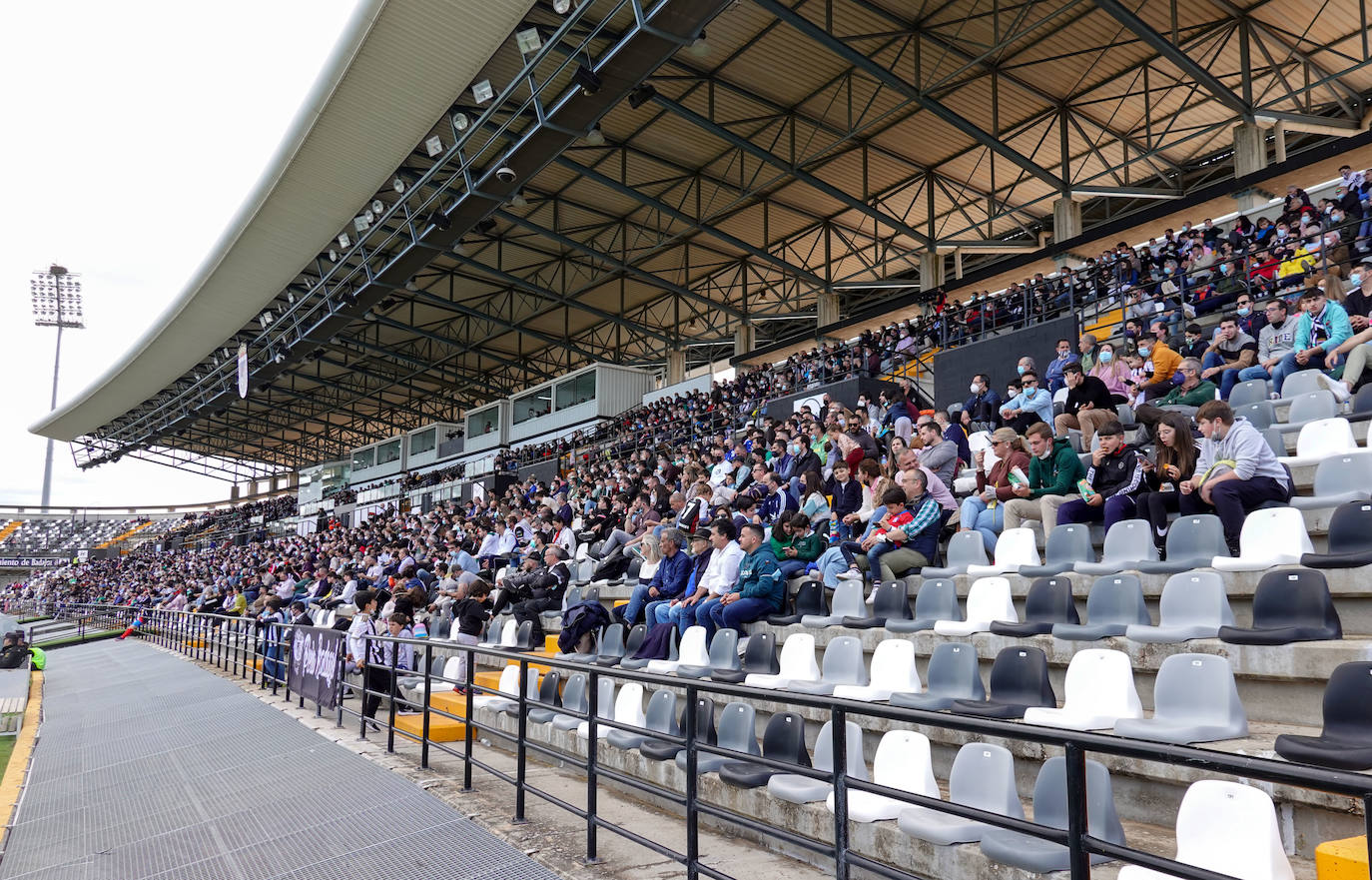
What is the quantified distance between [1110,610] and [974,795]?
1.67 meters

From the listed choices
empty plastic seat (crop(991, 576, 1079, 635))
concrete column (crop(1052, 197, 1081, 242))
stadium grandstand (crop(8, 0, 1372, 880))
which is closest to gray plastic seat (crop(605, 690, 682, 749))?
stadium grandstand (crop(8, 0, 1372, 880))

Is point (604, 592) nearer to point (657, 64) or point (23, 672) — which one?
point (657, 64)

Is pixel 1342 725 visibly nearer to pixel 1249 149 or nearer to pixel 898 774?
pixel 898 774

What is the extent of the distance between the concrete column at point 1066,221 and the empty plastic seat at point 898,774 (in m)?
19.0

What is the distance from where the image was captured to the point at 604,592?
1033 cm

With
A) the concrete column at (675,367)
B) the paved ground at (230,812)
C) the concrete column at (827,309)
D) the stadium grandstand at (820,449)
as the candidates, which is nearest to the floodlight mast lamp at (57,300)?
the stadium grandstand at (820,449)

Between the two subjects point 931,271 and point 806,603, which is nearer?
point 806,603

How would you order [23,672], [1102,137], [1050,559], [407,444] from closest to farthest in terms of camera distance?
[1050,559], [23,672], [1102,137], [407,444]

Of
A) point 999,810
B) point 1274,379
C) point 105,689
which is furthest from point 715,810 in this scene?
point 105,689

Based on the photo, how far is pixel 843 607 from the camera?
6.42 m

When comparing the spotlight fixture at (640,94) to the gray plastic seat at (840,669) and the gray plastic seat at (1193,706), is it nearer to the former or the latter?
the gray plastic seat at (840,669)

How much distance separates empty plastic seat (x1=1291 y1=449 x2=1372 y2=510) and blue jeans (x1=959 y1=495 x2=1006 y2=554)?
200 cm

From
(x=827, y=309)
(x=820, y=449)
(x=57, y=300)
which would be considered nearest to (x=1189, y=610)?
(x=820, y=449)

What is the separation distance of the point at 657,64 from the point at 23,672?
45.9 ft
